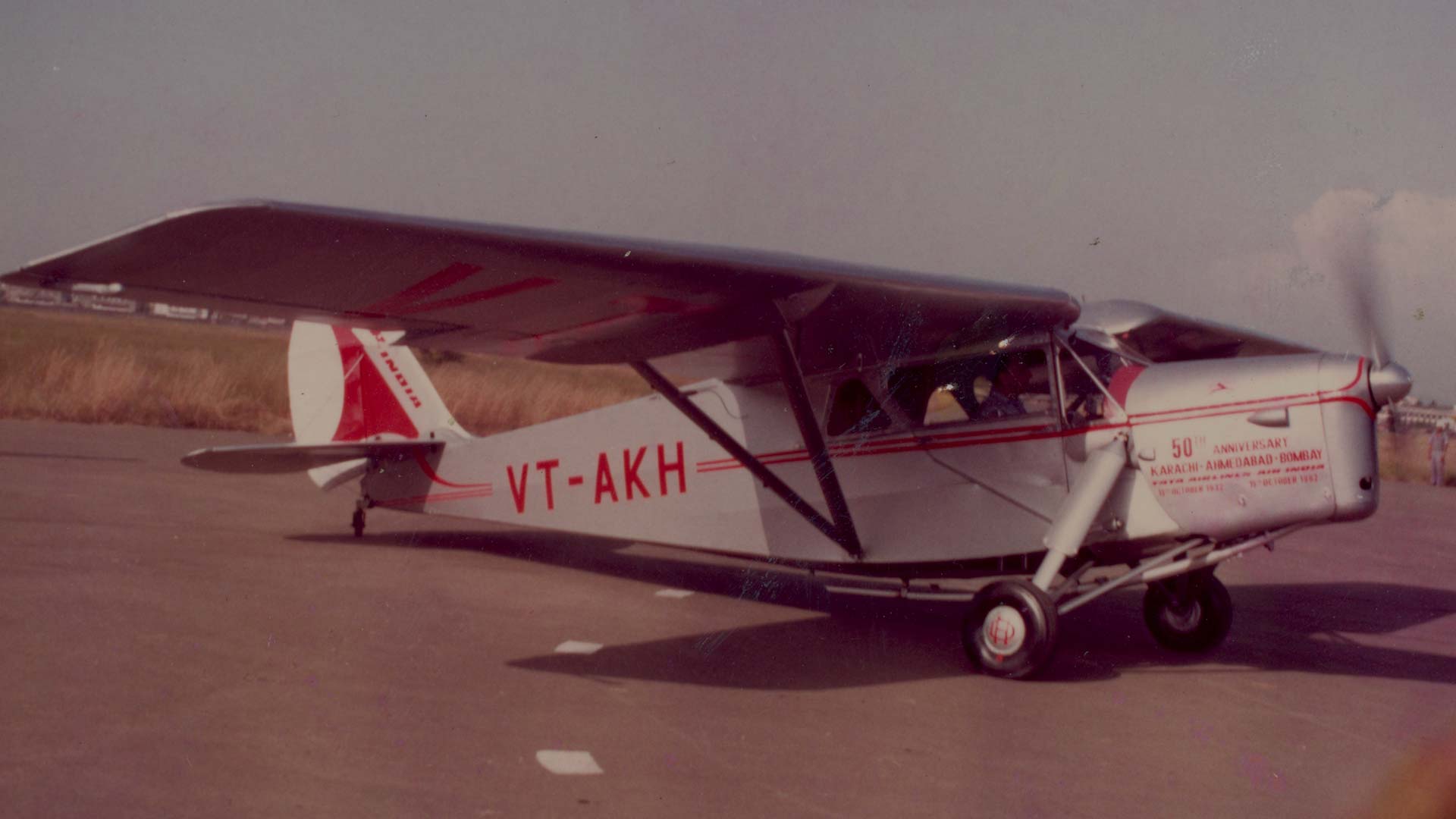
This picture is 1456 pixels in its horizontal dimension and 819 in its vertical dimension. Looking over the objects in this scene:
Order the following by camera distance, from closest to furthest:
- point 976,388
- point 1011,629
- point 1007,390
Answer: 1. point 1011,629
2. point 1007,390
3. point 976,388

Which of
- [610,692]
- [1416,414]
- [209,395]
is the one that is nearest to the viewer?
[610,692]

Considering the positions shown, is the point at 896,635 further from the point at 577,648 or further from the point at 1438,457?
the point at 1438,457

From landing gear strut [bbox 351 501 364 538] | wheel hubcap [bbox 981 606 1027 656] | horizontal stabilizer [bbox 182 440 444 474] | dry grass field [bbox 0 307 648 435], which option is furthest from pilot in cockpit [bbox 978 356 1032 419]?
dry grass field [bbox 0 307 648 435]

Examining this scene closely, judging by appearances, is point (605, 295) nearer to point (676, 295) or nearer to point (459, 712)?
point (676, 295)

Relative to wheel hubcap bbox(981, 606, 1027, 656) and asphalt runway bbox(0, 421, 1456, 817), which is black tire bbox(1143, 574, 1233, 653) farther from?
wheel hubcap bbox(981, 606, 1027, 656)

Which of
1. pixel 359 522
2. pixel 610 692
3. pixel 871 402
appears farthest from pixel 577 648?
pixel 359 522
